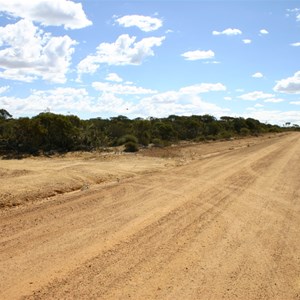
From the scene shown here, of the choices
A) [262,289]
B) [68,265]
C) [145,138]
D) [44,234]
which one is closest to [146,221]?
[44,234]

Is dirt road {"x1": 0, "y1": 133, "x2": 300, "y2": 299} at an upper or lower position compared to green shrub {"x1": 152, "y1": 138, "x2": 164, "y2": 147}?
lower

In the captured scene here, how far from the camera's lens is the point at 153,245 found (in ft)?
28.1

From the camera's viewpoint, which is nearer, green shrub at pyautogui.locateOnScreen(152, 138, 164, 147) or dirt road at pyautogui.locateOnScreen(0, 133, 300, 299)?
dirt road at pyautogui.locateOnScreen(0, 133, 300, 299)

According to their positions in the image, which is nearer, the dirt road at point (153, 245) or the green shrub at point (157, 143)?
the dirt road at point (153, 245)

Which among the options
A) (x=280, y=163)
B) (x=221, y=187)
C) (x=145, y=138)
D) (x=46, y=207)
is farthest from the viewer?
(x=145, y=138)

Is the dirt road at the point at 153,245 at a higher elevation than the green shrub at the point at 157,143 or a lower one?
lower

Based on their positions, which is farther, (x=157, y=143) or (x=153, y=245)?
(x=157, y=143)

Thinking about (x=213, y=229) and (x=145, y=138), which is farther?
(x=145, y=138)

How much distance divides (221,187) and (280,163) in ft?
36.2

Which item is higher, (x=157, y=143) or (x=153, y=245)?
(x=157, y=143)

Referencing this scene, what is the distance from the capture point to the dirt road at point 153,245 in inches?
257

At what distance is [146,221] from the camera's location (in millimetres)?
10445

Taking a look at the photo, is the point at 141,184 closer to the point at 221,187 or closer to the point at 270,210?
the point at 221,187

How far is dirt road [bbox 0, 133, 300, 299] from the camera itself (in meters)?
6.52
